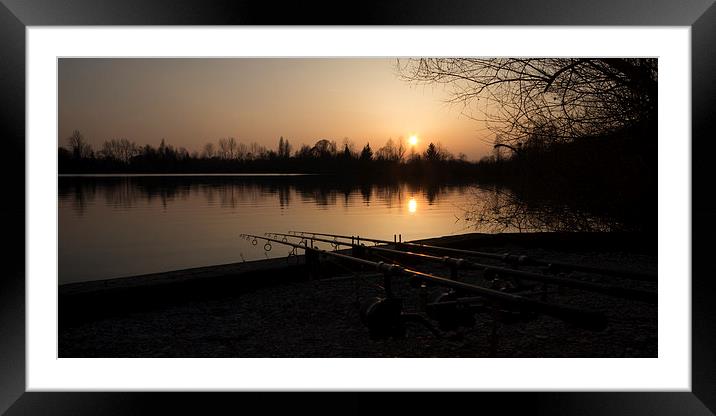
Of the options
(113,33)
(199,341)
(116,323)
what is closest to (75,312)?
(116,323)

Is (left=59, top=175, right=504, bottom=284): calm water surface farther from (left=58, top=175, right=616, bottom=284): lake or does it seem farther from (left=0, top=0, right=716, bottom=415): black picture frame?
(left=0, top=0, right=716, bottom=415): black picture frame

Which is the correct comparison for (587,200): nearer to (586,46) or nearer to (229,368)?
(586,46)

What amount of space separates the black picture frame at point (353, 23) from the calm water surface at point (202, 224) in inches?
219

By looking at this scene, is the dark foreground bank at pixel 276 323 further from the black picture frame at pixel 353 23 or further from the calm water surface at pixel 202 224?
the calm water surface at pixel 202 224

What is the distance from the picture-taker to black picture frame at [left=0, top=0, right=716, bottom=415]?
2.37m

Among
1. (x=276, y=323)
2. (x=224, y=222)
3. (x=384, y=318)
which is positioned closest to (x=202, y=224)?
(x=224, y=222)

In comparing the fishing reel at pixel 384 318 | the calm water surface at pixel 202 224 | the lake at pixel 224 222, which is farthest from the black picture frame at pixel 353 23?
the calm water surface at pixel 202 224

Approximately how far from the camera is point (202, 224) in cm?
1953

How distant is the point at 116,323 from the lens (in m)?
4.52

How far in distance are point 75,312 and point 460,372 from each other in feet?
11.8

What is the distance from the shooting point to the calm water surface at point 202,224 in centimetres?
1301

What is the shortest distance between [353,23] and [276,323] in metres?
3.06

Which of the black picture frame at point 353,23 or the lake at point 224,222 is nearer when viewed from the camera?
the black picture frame at point 353,23

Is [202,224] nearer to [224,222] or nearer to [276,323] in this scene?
[224,222]
